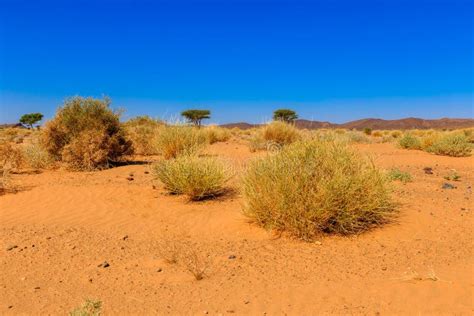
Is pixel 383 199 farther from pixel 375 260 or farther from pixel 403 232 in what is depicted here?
pixel 375 260

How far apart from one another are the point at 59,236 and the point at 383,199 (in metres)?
4.60

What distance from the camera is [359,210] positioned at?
601 centimetres

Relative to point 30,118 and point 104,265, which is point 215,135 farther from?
point 30,118

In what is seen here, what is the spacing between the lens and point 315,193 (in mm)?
5836

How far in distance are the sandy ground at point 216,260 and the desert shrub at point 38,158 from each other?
3.69m

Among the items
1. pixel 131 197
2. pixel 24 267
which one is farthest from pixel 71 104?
pixel 24 267

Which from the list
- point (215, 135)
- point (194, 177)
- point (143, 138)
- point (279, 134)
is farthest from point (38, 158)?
point (215, 135)

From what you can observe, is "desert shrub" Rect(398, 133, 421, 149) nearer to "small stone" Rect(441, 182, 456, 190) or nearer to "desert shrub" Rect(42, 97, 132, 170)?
"small stone" Rect(441, 182, 456, 190)

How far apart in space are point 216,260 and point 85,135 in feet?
26.6

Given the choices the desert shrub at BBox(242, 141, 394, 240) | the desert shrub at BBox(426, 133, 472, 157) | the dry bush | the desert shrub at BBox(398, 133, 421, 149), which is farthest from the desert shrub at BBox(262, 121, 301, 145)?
the dry bush

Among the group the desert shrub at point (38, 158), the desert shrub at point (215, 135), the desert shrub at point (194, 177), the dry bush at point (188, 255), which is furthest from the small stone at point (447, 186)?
the desert shrub at point (215, 135)

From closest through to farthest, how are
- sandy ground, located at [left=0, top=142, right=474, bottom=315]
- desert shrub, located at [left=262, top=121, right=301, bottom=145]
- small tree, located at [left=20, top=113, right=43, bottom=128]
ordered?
sandy ground, located at [left=0, top=142, right=474, bottom=315]
desert shrub, located at [left=262, top=121, right=301, bottom=145]
small tree, located at [left=20, top=113, right=43, bottom=128]

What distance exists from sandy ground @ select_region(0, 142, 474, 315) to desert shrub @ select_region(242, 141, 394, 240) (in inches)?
9.2

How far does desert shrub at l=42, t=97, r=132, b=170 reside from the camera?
39.1ft
